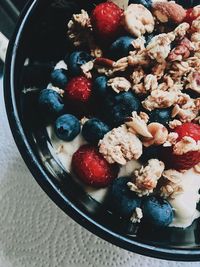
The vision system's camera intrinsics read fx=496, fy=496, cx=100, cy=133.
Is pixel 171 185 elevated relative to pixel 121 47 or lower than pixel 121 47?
Answer: lower

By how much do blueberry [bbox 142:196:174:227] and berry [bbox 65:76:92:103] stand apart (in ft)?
0.51

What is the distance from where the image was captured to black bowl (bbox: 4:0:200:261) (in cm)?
60

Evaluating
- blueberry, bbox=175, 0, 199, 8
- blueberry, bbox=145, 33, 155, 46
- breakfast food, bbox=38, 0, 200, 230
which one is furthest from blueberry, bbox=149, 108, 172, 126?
blueberry, bbox=175, 0, 199, 8

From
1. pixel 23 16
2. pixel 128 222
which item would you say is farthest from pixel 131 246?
pixel 23 16

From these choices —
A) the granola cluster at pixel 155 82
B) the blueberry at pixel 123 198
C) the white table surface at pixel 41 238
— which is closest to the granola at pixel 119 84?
the granola cluster at pixel 155 82

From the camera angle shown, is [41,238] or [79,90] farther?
[41,238]

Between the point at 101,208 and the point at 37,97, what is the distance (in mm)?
178

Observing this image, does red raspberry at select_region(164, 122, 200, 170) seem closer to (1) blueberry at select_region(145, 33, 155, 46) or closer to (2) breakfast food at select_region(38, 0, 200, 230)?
(2) breakfast food at select_region(38, 0, 200, 230)

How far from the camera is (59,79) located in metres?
0.68

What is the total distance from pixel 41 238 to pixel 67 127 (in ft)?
0.69

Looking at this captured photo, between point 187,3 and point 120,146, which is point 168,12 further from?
point 120,146

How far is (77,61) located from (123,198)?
A: 0.65 ft

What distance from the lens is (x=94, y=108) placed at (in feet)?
2.17

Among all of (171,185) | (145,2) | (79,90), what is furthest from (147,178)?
(145,2)
